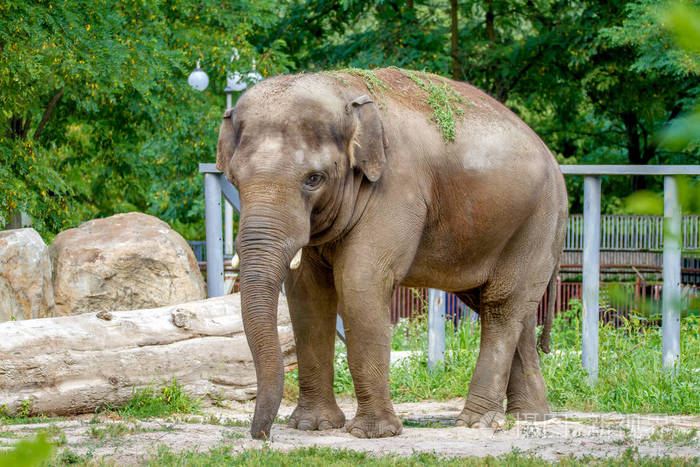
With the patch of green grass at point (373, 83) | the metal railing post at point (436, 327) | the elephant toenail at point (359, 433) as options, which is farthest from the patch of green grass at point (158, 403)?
the patch of green grass at point (373, 83)

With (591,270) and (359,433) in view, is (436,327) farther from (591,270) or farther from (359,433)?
(359,433)

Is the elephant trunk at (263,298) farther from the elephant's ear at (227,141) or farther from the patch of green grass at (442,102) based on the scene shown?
the patch of green grass at (442,102)

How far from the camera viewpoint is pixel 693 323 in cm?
925

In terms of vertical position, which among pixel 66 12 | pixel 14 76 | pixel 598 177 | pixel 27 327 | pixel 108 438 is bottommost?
pixel 108 438

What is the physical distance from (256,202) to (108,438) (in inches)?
65.7

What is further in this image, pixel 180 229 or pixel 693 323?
pixel 180 229

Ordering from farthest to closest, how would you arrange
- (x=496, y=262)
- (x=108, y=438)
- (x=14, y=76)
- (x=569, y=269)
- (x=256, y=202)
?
(x=569, y=269)
(x=14, y=76)
(x=496, y=262)
(x=108, y=438)
(x=256, y=202)

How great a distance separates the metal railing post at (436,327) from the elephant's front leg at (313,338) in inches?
101

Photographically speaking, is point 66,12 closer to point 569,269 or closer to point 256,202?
point 256,202

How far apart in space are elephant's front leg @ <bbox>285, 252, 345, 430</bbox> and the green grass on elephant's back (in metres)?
2.28

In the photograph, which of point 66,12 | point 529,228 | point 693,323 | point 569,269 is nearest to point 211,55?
point 66,12

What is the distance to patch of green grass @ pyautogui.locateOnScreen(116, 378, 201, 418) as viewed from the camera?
6.63m

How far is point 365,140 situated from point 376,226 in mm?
504

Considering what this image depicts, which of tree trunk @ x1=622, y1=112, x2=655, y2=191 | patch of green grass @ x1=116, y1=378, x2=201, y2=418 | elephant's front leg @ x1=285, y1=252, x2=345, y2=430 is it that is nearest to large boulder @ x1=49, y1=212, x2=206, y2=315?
patch of green grass @ x1=116, y1=378, x2=201, y2=418
